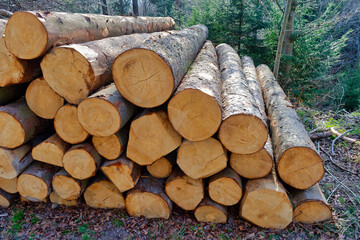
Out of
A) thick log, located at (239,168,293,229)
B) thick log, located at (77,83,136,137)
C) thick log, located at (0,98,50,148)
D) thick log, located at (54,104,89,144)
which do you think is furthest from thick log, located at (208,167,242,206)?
thick log, located at (0,98,50,148)

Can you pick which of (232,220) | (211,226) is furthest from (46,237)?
(232,220)

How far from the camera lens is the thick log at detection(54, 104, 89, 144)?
2539 mm

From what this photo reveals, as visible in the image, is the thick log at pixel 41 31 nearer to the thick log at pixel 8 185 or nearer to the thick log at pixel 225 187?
the thick log at pixel 8 185

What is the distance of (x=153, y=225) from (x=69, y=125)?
1528 mm

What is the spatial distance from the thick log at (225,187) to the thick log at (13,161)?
2288 millimetres

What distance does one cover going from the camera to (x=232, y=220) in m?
2.84

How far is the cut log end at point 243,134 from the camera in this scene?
7.45 ft

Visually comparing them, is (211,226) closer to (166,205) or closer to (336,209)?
(166,205)

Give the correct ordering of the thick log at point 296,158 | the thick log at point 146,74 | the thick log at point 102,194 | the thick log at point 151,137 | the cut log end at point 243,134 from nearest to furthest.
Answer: the thick log at point 146,74, the cut log end at point 243,134, the thick log at point 151,137, the thick log at point 296,158, the thick log at point 102,194

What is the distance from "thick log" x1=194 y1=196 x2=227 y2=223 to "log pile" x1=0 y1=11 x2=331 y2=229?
0.05 ft

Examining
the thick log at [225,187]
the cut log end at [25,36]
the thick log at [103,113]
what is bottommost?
the thick log at [225,187]

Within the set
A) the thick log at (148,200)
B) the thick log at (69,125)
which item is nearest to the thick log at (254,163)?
the thick log at (148,200)

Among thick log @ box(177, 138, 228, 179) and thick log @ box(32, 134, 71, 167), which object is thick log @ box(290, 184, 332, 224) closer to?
thick log @ box(177, 138, 228, 179)

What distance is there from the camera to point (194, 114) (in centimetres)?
225
